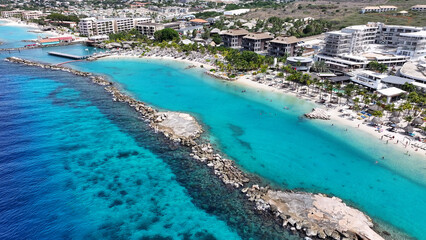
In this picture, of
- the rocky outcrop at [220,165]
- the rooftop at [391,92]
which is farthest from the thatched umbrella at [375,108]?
the rocky outcrop at [220,165]

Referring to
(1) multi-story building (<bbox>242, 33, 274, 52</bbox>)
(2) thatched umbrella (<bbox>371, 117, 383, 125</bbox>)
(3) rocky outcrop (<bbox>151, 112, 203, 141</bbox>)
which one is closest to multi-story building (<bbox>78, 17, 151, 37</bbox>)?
(1) multi-story building (<bbox>242, 33, 274, 52</bbox>)

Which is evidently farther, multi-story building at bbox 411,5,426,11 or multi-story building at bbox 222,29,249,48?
Answer: multi-story building at bbox 411,5,426,11

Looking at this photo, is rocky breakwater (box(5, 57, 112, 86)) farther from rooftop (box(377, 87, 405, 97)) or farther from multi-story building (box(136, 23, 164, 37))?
rooftop (box(377, 87, 405, 97))

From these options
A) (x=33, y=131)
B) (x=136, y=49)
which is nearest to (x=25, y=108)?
(x=33, y=131)

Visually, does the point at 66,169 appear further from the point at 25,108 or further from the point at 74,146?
the point at 25,108

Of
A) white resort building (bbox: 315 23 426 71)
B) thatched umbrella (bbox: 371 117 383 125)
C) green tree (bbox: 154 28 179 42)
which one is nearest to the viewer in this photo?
thatched umbrella (bbox: 371 117 383 125)

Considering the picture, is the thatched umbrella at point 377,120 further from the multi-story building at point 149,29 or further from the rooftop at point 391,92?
the multi-story building at point 149,29

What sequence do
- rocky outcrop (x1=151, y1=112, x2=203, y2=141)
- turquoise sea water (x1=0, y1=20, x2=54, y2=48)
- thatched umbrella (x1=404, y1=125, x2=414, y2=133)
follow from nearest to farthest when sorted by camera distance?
thatched umbrella (x1=404, y1=125, x2=414, y2=133), rocky outcrop (x1=151, y1=112, x2=203, y2=141), turquoise sea water (x1=0, y1=20, x2=54, y2=48)
